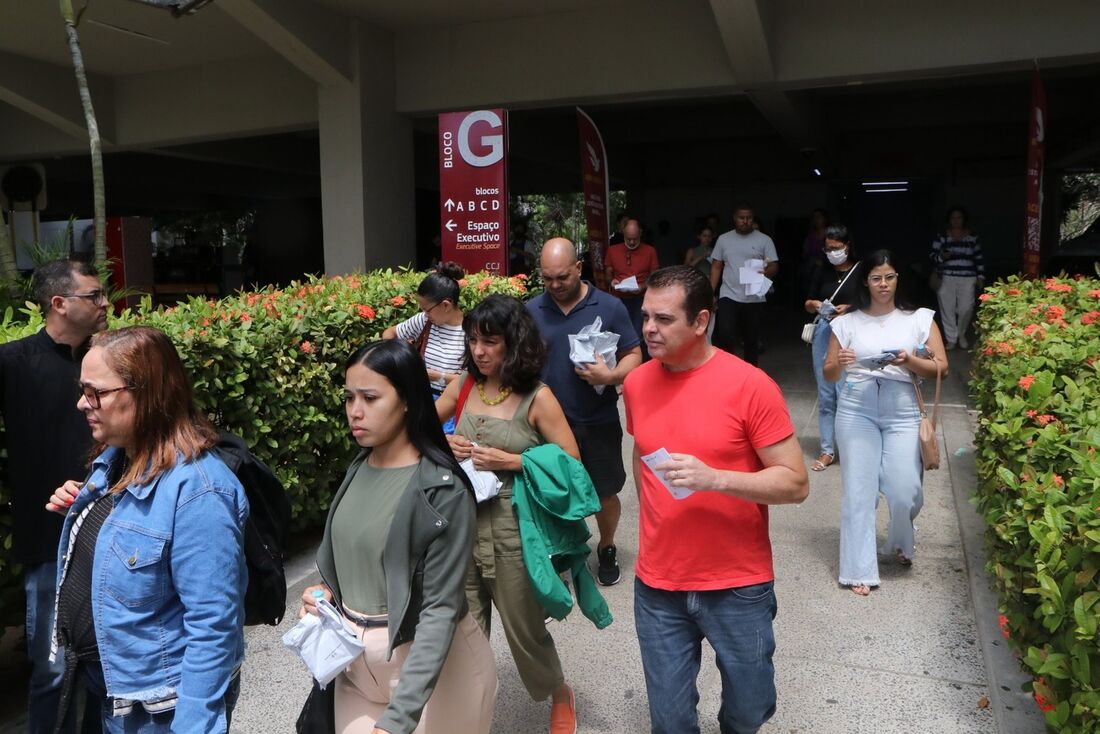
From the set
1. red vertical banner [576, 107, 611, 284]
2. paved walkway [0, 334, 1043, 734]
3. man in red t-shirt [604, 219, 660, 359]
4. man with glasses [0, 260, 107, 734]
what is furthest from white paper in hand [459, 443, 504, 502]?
red vertical banner [576, 107, 611, 284]

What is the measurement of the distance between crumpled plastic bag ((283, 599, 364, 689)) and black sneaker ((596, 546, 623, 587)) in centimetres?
289

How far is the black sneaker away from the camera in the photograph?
16.4ft

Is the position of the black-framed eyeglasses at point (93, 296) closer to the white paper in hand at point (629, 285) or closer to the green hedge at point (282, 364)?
the green hedge at point (282, 364)

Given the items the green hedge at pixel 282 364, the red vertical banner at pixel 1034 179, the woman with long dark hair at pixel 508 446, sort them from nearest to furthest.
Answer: the woman with long dark hair at pixel 508 446 → the green hedge at pixel 282 364 → the red vertical banner at pixel 1034 179

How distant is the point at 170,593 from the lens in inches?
84.7

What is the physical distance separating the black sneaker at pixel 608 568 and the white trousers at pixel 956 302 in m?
8.81

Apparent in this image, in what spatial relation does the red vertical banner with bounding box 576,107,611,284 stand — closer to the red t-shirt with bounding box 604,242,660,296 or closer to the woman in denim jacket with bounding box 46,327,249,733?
the red t-shirt with bounding box 604,242,660,296

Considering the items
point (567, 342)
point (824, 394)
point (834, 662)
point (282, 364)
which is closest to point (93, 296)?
point (282, 364)

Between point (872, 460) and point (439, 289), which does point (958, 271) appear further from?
point (439, 289)

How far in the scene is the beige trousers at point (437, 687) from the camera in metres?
2.31

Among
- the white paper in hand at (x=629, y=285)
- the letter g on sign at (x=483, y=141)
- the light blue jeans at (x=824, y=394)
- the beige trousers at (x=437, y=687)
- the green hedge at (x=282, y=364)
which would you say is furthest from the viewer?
the letter g on sign at (x=483, y=141)

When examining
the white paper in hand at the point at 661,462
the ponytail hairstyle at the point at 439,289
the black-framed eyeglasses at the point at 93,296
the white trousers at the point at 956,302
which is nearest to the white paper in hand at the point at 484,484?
the white paper in hand at the point at 661,462

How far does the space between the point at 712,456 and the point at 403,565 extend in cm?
95

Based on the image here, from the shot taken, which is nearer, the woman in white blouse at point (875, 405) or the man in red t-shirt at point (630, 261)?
the woman in white blouse at point (875, 405)
